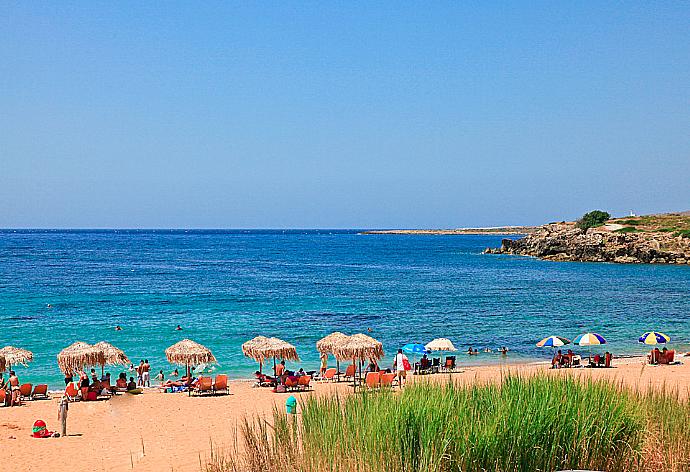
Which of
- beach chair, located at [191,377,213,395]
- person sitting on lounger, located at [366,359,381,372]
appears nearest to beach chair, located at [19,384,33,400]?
beach chair, located at [191,377,213,395]

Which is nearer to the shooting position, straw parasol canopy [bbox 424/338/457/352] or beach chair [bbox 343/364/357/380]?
beach chair [bbox 343/364/357/380]

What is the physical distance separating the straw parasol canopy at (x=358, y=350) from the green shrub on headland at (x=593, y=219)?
80071mm

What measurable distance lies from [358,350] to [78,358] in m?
8.75

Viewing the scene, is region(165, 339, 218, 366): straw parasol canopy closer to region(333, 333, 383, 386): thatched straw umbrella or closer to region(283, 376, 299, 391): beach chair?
region(283, 376, 299, 391): beach chair

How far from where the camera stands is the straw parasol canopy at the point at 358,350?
2169 cm

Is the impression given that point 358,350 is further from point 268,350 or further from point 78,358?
point 78,358

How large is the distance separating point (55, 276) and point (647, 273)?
2252 inches

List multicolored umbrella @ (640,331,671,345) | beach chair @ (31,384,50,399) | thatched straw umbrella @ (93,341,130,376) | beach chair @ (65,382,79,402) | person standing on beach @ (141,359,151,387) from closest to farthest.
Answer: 1. beach chair @ (65,382,79,402)
2. beach chair @ (31,384,50,399)
3. thatched straw umbrella @ (93,341,130,376)
4. person standing on beach @ (141,359,151,387)
5. multicolored umbrella @ (640,331,671,345)

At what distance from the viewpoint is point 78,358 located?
20547 mm

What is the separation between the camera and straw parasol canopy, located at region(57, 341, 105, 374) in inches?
805

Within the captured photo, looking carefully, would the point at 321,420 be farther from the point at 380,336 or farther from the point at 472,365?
the point at 380,336

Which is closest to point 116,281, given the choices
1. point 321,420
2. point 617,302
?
point 617,302

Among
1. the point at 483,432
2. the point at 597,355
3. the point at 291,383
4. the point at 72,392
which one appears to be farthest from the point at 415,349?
the point at 483,432

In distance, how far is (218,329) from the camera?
34.2 metres
